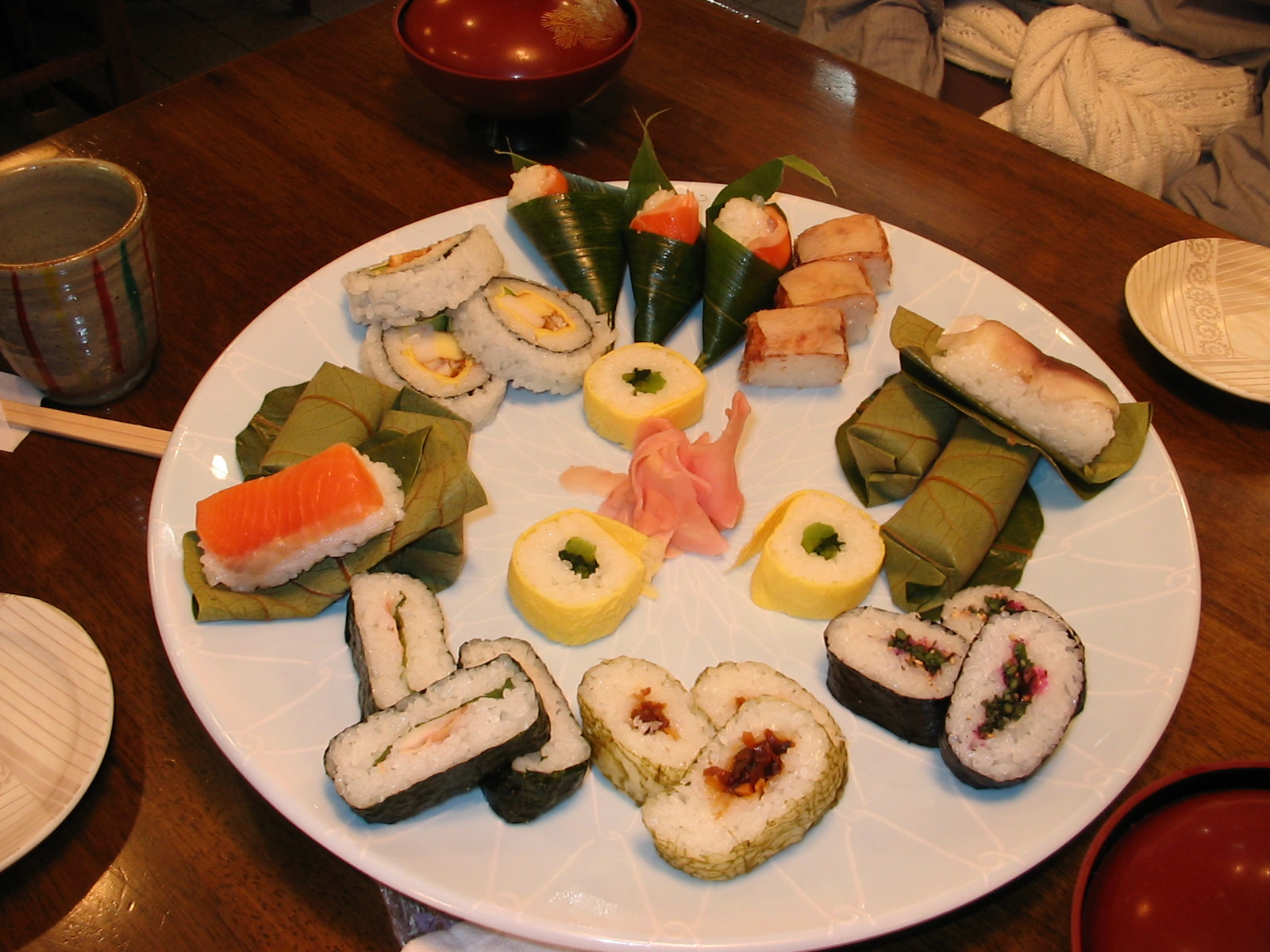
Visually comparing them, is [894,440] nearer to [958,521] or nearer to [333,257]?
[958,521]

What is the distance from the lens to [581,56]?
2523 millimetres

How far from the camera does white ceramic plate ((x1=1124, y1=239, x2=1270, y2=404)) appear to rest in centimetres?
A: 213

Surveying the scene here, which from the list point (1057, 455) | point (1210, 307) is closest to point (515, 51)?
point (1057, 455)

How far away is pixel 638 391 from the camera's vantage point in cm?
201

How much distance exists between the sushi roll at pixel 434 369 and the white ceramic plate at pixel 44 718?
0.75 metres

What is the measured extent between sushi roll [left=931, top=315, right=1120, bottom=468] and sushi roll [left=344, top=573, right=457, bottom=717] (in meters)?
1.07

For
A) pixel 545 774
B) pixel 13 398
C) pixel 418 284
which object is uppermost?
pixel 418 284

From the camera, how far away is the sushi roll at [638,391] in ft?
6.48

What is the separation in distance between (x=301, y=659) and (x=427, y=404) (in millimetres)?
579

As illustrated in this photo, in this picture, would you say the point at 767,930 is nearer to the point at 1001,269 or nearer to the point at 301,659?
the point at 301,659

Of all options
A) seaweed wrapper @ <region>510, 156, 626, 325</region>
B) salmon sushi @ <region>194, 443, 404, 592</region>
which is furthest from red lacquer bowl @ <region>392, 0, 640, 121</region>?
salmon sushi @ <region>194, 443, 404, 592</region>

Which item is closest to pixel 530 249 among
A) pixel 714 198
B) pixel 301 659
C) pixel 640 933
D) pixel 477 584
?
pixel 714 198

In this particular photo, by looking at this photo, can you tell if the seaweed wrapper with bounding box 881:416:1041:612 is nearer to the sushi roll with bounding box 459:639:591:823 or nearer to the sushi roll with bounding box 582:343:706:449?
the sushi roll with bounding box 582:343:706:449

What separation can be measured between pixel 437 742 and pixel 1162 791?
931 mm
